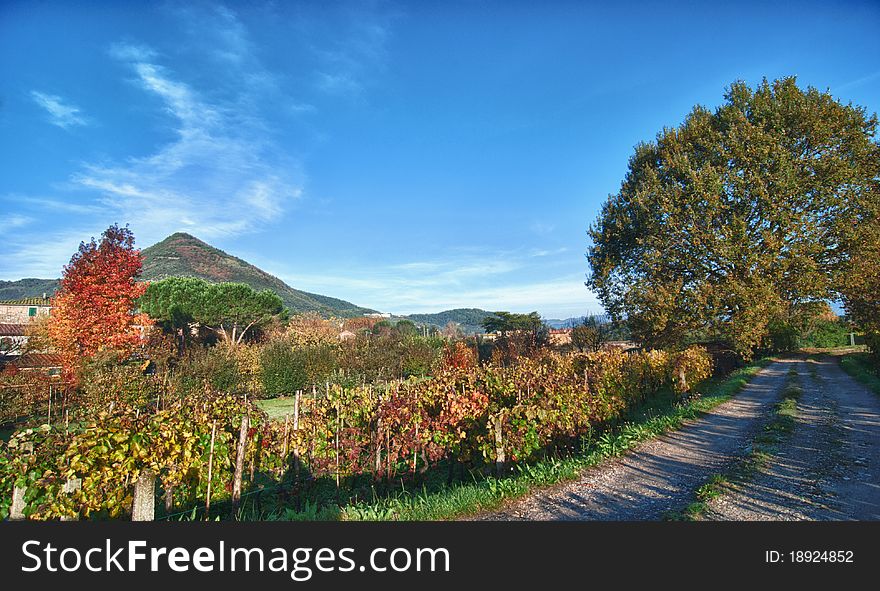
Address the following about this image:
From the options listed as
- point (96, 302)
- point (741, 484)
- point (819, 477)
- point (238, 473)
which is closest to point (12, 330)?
point (96, 302)

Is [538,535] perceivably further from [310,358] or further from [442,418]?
[310,358]

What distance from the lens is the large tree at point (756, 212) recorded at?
46.9 ft

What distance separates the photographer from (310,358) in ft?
73.9

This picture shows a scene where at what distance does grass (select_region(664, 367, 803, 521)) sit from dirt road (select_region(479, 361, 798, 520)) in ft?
0.56

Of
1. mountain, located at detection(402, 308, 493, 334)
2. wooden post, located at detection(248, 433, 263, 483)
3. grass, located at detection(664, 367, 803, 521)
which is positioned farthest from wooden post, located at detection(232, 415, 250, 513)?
mountain, located at detection(402, 308, 493, 334)


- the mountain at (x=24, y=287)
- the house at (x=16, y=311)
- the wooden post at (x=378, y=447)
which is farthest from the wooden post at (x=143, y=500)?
the mountain at (x=24, y=287)

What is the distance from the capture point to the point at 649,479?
570cm

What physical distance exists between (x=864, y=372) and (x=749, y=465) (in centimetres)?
1534

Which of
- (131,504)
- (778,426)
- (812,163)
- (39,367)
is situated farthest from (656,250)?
(39,367)

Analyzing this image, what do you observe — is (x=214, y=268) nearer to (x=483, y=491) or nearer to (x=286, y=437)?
(x=286, y=437)

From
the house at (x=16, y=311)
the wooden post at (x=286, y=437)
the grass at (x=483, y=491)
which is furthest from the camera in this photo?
the house at (x=16, y=311)

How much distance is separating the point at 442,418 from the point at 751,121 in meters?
17.1

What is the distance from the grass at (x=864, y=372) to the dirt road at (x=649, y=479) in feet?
22.3

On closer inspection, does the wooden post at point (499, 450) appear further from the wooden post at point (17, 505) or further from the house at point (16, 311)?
the house at point (16, 311)
